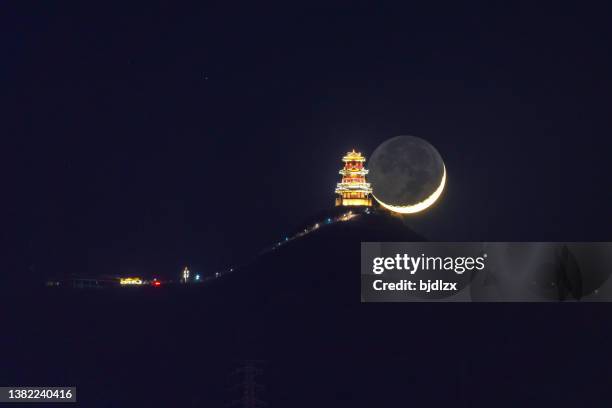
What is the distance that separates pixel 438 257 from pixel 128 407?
110m

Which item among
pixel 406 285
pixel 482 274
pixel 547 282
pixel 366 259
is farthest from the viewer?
pixel 482 274

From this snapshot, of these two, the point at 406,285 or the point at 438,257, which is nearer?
the point at 406,285

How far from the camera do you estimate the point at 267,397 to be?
199875 mm

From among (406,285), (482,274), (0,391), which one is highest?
(482,274)

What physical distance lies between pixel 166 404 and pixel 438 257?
10817cm

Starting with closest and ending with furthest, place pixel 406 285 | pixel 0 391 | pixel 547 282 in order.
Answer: pixel 406 285
pixel 0 391
pixel 547 282

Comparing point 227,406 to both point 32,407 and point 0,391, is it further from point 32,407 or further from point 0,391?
point 0,391

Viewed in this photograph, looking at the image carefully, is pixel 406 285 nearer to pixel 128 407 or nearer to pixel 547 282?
pixel 547 282

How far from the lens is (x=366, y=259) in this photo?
387ft

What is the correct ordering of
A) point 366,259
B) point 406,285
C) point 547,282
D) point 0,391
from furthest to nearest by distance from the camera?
point 547,282
point 366,259
point 0,391
point 406,285

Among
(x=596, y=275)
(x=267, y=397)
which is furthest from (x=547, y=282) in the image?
(x=267, y=397)

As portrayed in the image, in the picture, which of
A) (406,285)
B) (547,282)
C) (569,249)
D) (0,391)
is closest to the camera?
(406,285)

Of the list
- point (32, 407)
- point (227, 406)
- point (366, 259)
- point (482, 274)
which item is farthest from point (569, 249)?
point (32, 407)

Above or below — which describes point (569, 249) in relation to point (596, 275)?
above
